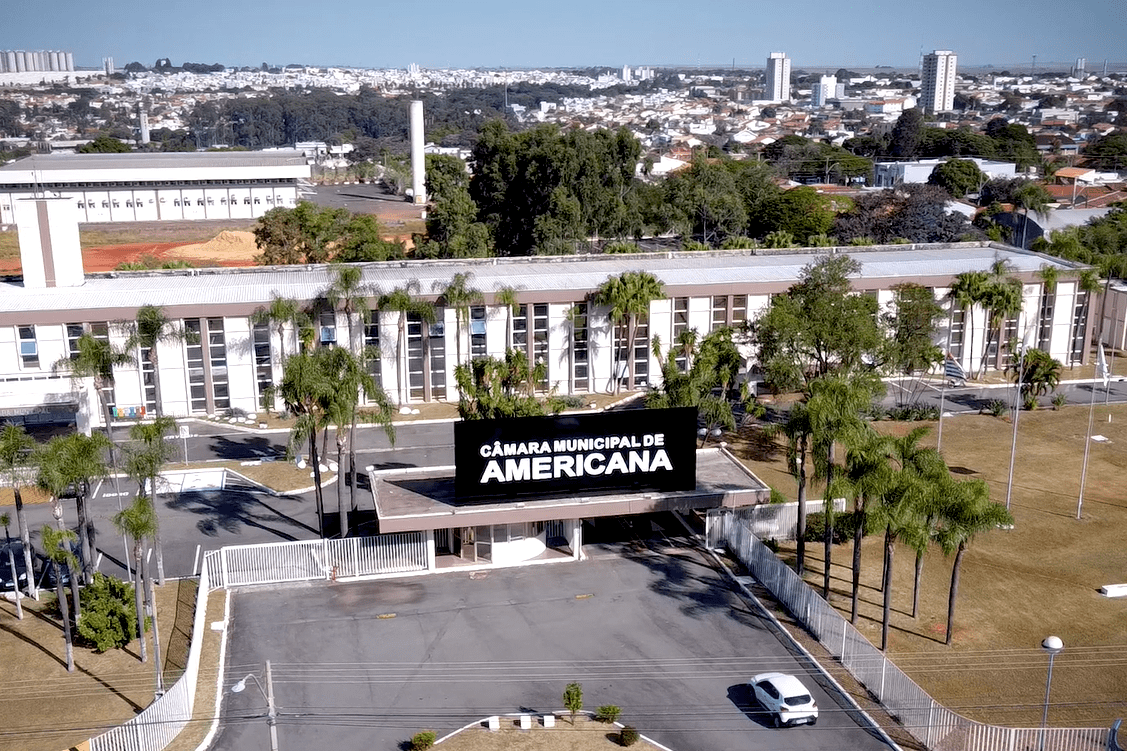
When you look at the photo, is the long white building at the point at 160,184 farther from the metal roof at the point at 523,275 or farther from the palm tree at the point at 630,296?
the palm tree at the point at 630,296

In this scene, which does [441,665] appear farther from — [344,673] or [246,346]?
[246,346]

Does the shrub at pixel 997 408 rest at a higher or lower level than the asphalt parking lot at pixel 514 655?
higher

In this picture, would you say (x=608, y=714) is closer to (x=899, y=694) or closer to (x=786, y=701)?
(x=786, y=701)

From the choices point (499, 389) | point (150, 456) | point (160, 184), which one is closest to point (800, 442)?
point (499, 389)

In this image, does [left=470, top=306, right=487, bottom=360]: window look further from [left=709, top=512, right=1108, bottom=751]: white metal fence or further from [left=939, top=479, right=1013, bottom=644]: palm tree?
[left=939, top=479, right=1013, bottom=644]: palm tree

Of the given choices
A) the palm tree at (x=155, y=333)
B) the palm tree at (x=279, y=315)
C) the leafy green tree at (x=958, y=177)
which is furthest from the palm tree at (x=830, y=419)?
the leafy green tree at (x=958, y=177)

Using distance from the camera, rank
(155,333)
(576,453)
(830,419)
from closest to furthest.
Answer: (830,419)
(576,453)
(155,333)

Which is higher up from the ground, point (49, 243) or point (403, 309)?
point (49, 243)

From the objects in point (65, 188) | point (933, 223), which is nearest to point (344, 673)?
point (933, 223)
